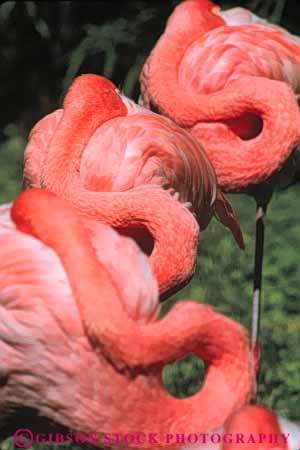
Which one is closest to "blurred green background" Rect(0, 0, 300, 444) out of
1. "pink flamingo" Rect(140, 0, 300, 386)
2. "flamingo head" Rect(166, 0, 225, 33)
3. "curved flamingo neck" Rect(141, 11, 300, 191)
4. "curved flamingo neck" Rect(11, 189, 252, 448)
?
"pink flamingo" Rect(140, 0, 300, 386)

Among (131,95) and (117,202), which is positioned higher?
(117,202)

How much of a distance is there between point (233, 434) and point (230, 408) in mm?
143

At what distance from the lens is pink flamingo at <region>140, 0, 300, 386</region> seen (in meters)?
3.44

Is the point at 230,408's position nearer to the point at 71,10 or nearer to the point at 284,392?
the point at 284,392

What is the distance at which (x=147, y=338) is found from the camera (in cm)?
215

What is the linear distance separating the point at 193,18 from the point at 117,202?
1.22 meters

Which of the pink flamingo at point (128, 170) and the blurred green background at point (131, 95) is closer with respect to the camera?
the pink flamingo at point (128, 170)

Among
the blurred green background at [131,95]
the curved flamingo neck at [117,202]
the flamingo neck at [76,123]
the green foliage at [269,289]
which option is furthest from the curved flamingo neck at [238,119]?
the blurred green background at [131,95]

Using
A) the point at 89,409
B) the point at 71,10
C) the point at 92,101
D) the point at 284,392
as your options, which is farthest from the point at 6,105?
the point at 89,409

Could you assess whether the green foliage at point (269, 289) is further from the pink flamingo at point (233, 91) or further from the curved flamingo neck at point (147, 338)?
the curved flamingo neck at point (147, 338)

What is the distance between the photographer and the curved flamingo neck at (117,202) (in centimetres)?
271

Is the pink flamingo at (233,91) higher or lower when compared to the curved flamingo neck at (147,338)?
lower

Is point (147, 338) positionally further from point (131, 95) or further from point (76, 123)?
point (131, 95)

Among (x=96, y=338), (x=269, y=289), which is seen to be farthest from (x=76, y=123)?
(x=269, y=289)
